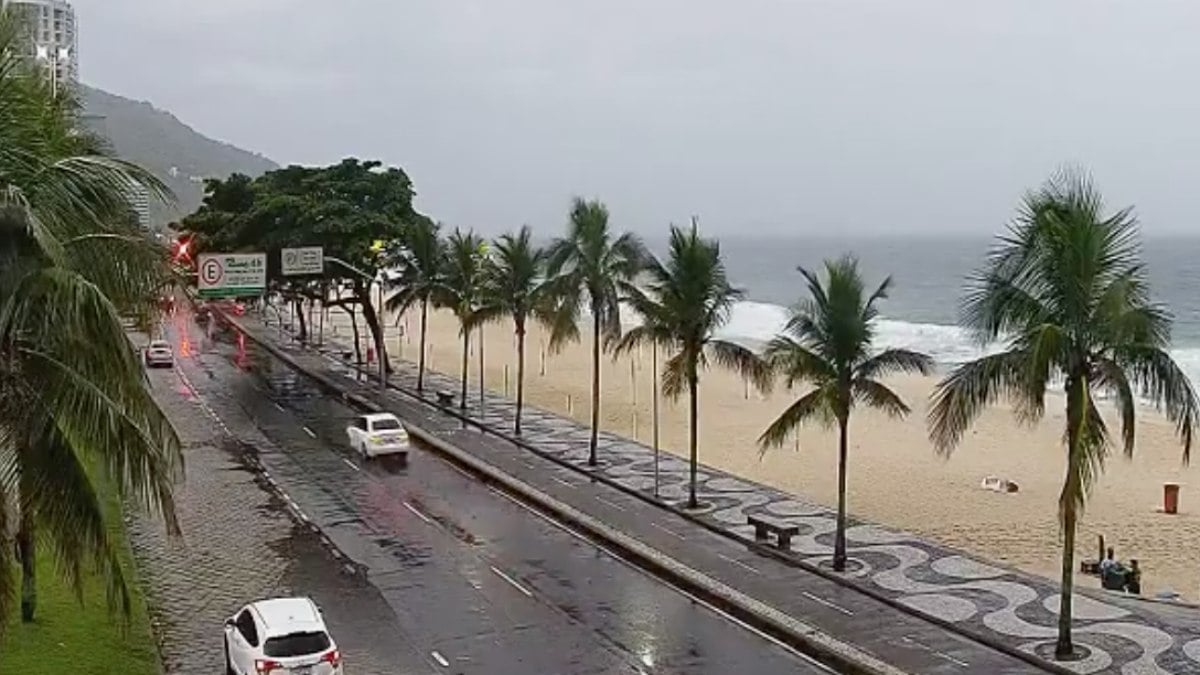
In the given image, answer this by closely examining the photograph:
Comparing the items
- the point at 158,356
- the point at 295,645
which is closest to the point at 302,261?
the point at 158,356

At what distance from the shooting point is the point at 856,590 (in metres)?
22.1

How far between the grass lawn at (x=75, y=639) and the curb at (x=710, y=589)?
27.6 feet

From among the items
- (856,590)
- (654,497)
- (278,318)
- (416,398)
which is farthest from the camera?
(278,318)

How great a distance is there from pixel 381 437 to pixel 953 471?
52.4 ft


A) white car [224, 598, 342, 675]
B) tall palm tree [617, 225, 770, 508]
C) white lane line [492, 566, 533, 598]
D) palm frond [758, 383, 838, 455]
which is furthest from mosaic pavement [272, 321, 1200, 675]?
white car [224, 598, 342, 675]

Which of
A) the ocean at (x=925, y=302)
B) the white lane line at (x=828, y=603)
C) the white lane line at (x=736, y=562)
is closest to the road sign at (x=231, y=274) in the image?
the ocean at (x=925, y=302)

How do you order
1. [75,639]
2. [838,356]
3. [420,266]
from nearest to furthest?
[75,639], [838,356], [420,266]

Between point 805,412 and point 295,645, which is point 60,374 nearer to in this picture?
point 295,645

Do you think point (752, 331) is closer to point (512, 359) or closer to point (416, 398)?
point (512, 359)

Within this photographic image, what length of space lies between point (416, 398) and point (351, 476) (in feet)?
54.5

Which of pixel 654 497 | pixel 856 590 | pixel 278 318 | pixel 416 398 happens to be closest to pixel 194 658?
pixel 856 590

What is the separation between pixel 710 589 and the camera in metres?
21.4

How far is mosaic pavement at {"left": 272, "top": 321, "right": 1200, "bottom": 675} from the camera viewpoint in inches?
734

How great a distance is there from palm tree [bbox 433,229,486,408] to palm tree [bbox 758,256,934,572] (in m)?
20.7
